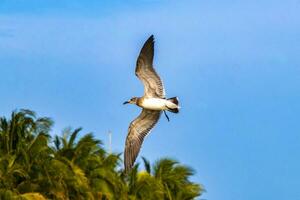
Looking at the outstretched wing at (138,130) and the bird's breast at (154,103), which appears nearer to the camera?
the bird's breast at (154,103)

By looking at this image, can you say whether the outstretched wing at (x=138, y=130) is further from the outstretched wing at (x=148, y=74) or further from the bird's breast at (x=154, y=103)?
the outstretched wing at (x=148, y=74)

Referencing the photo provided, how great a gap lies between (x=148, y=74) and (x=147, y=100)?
1.67ft

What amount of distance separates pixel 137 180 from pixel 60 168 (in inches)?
169

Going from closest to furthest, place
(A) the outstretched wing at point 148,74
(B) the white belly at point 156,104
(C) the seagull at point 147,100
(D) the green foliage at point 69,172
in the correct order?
(B) the white belly at point 156,104 < (C) the seagull at point 147,100 < (A) the outstretched wing at point 148,74 < (D) the green foliage at point 69,172

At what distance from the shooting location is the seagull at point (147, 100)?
27.9 metres

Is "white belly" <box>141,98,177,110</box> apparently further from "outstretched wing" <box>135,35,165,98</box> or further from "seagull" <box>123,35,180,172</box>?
"outstretched wing" <box>135,35,165,98</box>

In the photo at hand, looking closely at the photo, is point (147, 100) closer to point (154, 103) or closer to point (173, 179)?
point (154, 103)

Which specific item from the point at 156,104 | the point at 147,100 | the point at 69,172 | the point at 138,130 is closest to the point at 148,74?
the point at 147,100

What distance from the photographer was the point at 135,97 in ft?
92.8

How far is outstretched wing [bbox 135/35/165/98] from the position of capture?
28000 millimetres

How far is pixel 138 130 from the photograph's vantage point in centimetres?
2862

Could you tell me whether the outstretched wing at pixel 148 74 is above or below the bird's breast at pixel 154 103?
above

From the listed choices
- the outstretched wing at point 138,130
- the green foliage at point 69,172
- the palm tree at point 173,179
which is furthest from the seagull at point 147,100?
the palm tree at point 173,179

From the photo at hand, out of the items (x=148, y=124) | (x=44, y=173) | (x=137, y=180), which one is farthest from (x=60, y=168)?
(x=148, y=124)
